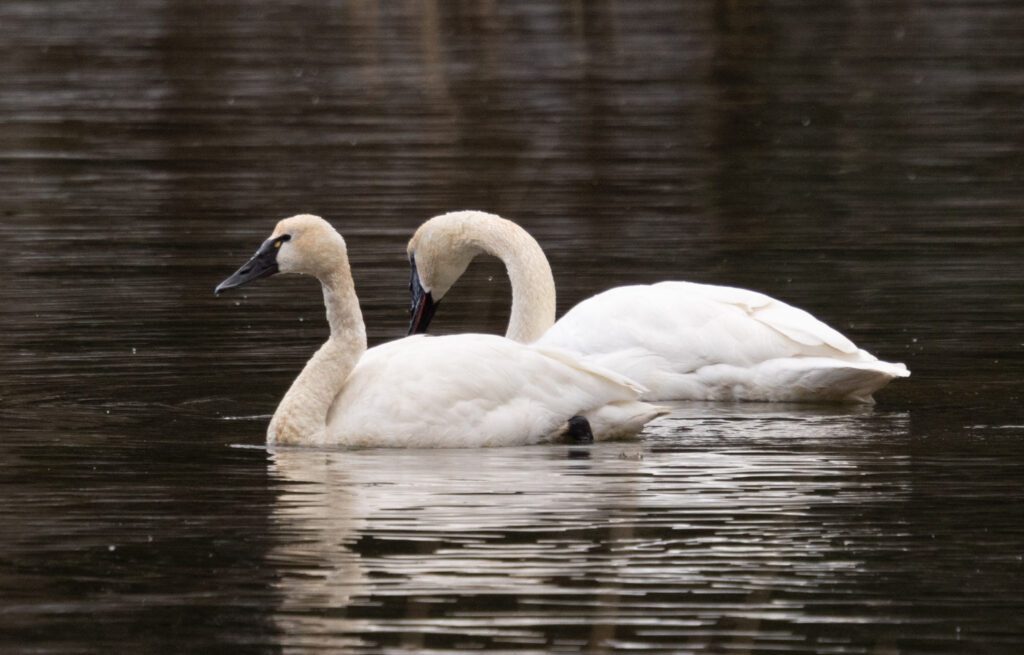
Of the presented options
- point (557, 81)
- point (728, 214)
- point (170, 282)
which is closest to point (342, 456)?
point (170, 282)

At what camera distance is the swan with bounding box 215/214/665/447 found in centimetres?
1017

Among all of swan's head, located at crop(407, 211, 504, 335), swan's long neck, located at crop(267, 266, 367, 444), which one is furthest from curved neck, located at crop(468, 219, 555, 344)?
swan's long neck, located at crop(267, 266, 367, 444)

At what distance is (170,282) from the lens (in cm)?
1555

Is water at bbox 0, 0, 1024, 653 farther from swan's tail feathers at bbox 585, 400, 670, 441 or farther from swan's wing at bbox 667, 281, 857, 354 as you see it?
swan's wing at bbox 667, 281, 857, 354

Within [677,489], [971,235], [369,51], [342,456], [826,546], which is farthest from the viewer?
[369,51]

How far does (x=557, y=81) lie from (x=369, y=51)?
6.43 metres

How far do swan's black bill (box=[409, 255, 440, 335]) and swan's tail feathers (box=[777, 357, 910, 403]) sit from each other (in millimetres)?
2526

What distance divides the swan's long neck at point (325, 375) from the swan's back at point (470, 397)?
71 millimetres

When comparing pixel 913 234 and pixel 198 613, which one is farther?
pixel 913 234

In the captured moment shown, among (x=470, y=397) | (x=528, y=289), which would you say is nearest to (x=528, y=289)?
(x=528, y=289)

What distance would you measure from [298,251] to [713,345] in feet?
7.55

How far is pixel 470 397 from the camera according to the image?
33.4 feet

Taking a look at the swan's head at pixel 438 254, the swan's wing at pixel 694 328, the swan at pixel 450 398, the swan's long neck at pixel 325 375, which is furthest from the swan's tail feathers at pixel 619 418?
the swan's head at pixel 438 254

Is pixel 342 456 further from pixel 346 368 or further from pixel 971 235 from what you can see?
pixel 971 235
